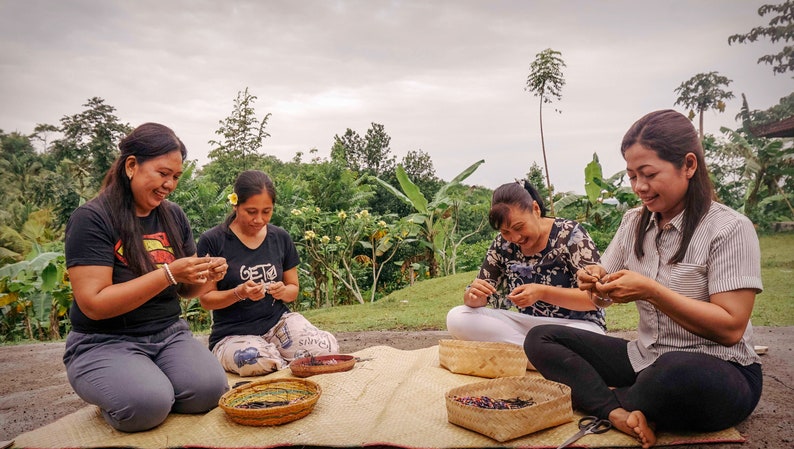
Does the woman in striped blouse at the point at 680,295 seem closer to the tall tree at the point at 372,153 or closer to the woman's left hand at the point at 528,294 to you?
the woman's left hand at the point at 528,294

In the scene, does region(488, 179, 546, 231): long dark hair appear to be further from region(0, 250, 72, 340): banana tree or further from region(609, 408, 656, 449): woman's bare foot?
region(0, 250, 72, 340): banana tree

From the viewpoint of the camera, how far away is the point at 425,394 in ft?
9.71

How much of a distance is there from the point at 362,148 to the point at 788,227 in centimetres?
886

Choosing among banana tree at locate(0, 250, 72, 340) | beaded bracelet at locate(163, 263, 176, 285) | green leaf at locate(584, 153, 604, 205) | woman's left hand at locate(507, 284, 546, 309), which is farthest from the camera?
green leaf at locate(584, 153, 604, 205)

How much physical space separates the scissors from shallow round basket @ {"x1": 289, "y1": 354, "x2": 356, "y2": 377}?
1.47 meters

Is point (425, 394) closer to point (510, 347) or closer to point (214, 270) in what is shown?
point (510, 347)

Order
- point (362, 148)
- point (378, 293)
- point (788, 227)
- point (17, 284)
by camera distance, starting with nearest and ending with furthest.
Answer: point (17, 284)
point (378, 293)
point (788, 227)
point (362, 148)

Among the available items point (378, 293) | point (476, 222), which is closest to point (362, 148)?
point (476, 222)

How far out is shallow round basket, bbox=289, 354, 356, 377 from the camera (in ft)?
10.8

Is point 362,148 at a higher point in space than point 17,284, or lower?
higher

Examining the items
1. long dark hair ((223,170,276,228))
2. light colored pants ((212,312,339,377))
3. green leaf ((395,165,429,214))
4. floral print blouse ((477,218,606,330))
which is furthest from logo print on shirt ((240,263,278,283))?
green leaf ((395,165,429,214))

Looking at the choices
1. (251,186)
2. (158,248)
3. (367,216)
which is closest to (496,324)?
(251,186)

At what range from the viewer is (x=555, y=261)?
3.31m

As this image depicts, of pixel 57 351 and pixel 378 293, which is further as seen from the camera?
pixel 378 293
